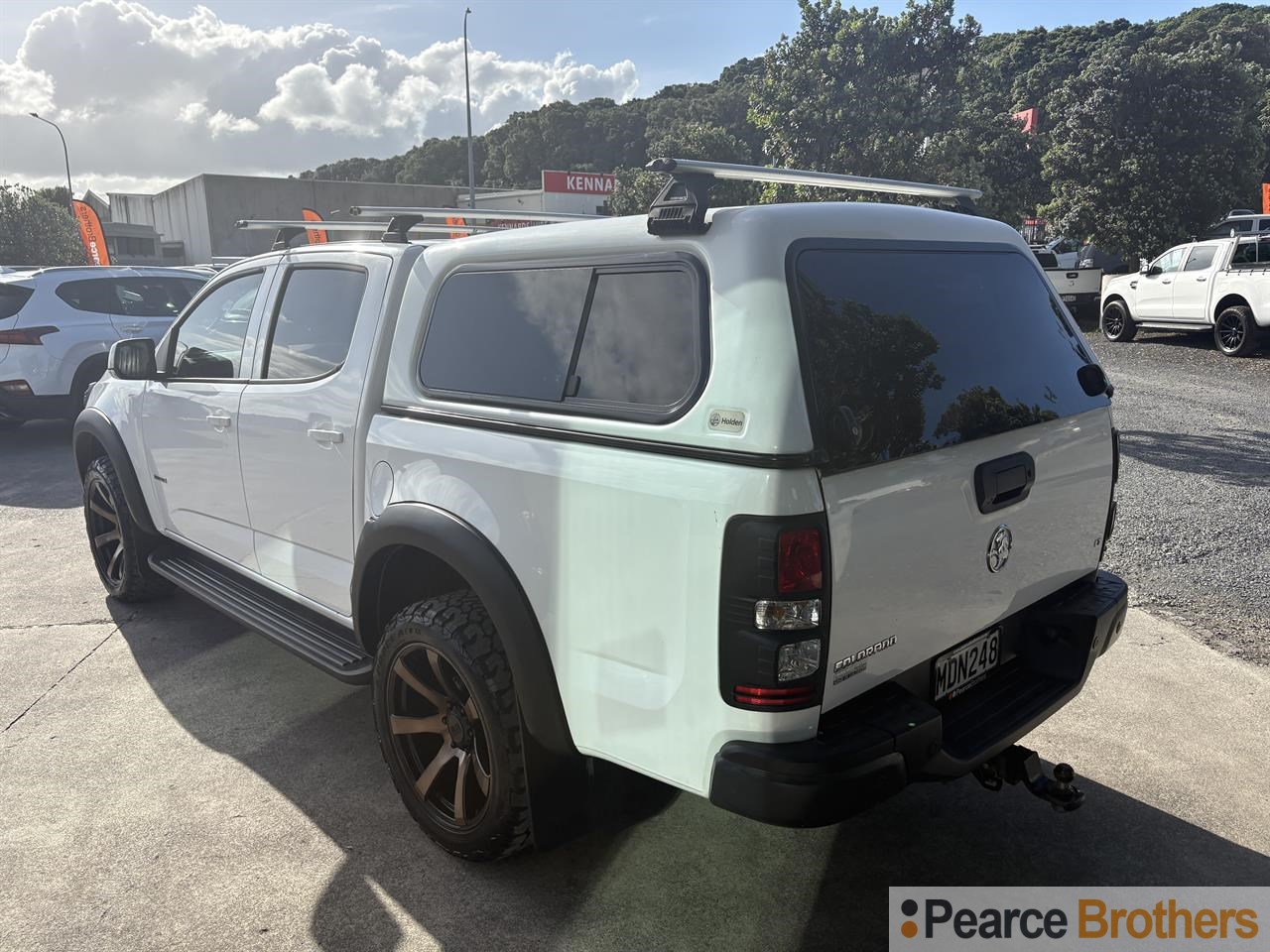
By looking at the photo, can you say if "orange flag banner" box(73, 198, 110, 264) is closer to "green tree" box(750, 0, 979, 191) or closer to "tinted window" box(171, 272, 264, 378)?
"green tree" box(750, 0, 979, 191)

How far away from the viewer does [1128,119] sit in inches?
696

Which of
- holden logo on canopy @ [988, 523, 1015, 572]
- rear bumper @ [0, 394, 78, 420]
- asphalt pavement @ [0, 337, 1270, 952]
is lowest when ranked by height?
asphalt pavement @ [0, 337, 1270, 952]

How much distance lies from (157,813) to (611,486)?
2.12 meters

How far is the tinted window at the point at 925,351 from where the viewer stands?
210 cm

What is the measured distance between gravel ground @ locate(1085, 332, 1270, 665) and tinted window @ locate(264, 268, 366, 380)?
4153 mm

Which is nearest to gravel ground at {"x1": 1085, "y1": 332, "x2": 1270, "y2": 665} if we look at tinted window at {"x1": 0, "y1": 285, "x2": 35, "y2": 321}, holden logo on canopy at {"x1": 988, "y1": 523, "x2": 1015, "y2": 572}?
holden logo on canopy at {"x1": 988, "y1": 523, "x2": 1015, "y2": 572}

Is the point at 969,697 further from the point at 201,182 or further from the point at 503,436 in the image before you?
the point at 201,182

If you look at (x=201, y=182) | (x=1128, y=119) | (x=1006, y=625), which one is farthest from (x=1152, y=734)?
(x=201, y=182)

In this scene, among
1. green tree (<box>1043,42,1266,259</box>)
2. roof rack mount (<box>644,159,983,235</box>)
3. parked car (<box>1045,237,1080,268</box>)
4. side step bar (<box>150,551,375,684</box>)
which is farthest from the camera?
parked car (<box>1045,237,1080,268</box>)

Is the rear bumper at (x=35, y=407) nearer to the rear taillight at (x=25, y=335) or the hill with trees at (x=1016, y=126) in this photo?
the rear taillight at (x=25, y=335)

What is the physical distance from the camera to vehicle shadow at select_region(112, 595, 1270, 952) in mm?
2551

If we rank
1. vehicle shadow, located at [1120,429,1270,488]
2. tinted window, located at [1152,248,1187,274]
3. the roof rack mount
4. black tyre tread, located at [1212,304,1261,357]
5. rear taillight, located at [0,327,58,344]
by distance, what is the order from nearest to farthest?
the roof rack mount < vehicle shadow, located at [1120,429,1270,488] < rear taillight, located at [0,327,58,344] < black tyre tread, located at [1212,304,1261,357] < tinted window, located at [1152,248,1187,274]

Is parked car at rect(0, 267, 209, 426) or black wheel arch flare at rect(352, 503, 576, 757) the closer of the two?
black wheel arch flare at rect(352, 503, 576, 757)

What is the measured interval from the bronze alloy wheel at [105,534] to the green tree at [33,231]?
39240mm
